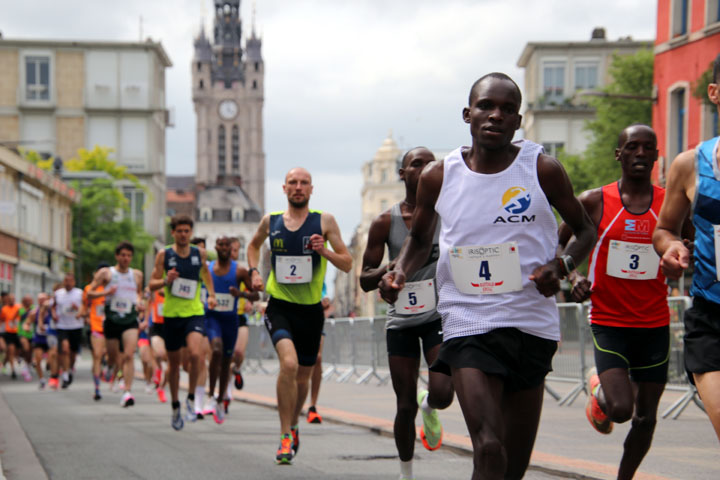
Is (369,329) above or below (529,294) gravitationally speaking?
below

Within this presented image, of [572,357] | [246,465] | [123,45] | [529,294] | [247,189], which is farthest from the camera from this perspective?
[247,189]

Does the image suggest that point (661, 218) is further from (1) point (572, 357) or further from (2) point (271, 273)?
(1) point (572, 357)

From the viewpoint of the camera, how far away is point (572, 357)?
18.0m

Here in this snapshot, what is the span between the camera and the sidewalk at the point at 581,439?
8.64 m

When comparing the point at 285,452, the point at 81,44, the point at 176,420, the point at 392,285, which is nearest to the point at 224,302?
the point at 176,420

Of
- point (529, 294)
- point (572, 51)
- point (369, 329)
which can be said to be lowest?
point (369, 329)

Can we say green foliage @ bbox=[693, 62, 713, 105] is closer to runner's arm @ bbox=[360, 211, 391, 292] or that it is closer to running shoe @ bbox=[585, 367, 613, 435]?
runner's arm @ bbox=[360, 211, 391, 292]

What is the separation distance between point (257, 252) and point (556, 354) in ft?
28.8

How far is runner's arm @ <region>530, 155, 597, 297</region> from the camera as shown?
5.29 metres

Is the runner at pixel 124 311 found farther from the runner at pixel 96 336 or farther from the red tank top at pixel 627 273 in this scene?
the red tank top at pixel 627 273

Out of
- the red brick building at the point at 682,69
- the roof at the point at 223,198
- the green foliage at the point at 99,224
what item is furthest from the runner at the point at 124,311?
the roof at the point at 223,198

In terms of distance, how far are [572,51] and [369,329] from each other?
54141 mm

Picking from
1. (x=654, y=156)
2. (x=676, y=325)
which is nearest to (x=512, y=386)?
(x=654, y=156)

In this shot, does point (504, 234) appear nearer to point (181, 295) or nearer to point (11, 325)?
point (181, 295)
